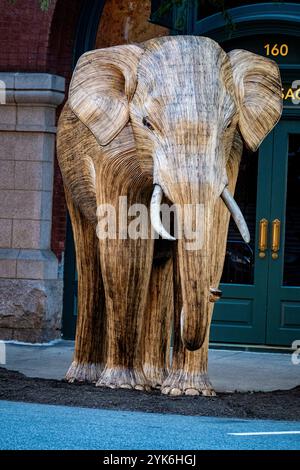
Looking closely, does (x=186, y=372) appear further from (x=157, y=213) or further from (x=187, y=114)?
(x=187, y=114)

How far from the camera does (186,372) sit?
34.0 feet

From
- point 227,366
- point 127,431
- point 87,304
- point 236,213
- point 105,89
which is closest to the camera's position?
point 127,431

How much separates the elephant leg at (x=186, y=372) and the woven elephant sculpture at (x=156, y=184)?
0.03 ft

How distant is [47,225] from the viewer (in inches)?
599

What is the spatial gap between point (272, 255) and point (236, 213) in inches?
223

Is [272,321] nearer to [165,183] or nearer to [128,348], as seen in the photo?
[128,348]

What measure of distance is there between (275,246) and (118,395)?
17.5 feet

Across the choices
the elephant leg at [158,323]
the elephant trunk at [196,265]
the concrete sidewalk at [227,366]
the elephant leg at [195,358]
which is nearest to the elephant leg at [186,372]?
the elephant leg at [195,358]

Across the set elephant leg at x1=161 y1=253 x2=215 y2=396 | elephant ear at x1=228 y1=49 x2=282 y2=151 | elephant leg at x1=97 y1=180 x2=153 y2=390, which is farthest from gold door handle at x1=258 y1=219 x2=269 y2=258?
elephant leg at x1=161 y1=253 x2=215 y2=396

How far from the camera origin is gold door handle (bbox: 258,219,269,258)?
15.1m

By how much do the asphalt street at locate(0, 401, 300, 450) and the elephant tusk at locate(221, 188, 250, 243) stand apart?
1288mm

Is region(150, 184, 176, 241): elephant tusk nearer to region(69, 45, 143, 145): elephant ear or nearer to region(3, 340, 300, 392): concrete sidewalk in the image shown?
region(69, 45, 143, 145): elephant ear

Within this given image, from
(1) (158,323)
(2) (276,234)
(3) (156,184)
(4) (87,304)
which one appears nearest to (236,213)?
(3) (156,184)
